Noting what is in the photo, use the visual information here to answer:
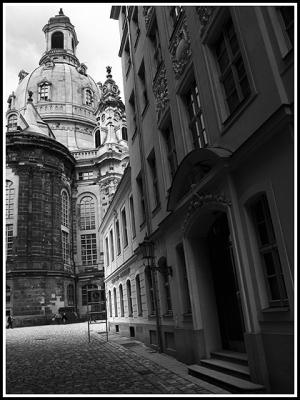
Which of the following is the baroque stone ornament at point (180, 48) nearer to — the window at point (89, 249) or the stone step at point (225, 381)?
the stone step at point (225, 381)

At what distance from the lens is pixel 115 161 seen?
47.2m

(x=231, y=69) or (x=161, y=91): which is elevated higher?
(x=161, y=91)

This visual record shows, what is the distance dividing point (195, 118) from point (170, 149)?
2.29 meters

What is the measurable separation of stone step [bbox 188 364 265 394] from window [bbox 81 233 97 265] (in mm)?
37225

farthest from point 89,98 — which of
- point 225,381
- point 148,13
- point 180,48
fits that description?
point 225,381

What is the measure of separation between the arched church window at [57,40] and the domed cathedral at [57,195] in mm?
17716

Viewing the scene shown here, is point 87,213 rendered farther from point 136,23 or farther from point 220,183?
point 220,183

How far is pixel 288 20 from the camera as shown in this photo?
579 centimetres

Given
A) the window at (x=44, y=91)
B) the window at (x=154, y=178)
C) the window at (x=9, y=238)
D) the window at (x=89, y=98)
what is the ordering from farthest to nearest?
the window at (x=89, y=98) < the window at (x=44, y=91) < the window at (x=9, y=238) < the window at (x=154, y=178)

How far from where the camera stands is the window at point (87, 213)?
45531mm

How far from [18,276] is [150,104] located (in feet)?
94.5

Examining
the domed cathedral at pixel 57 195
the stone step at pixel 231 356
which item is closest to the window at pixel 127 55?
the stone step at pixel 231 356

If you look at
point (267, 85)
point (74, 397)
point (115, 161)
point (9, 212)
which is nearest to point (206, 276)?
point (74, 397)

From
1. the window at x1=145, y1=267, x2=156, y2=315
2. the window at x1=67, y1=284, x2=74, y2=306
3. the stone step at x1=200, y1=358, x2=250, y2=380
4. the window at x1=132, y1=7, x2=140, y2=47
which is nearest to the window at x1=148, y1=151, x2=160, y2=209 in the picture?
the window at x1=145, y1=267, x2=156, y2=315
